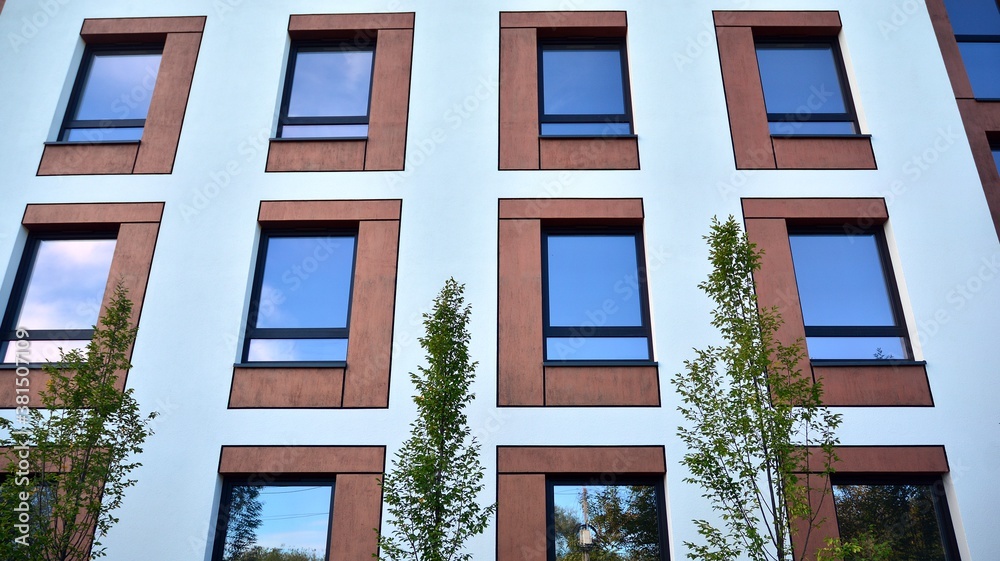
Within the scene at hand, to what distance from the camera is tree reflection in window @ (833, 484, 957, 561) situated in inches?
352

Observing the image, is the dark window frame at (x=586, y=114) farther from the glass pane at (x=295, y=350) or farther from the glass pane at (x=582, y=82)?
the glass pane at (x=295, y=350)

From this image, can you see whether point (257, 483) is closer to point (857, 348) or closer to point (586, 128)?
point (586, 128)

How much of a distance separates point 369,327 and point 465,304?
1.30m

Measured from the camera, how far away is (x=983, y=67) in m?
12.0

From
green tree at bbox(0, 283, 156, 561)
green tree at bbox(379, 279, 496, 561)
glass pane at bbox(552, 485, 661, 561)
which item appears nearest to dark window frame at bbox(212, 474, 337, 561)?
green tree at bbox(0, 283, 156, 561)

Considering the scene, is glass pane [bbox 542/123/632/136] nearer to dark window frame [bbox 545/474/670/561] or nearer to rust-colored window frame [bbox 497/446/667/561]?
rust-colored window frame [bbox 497/446/667/561]

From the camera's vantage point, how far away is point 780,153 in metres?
11.1

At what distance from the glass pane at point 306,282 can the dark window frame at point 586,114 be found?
355cm

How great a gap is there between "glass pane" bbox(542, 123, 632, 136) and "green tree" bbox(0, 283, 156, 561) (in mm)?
6392

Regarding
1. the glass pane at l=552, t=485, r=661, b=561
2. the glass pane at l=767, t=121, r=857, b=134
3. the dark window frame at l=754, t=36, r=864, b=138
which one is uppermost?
the dark window frame at l=754, t=36, r=864, b=138

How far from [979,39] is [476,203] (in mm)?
8684

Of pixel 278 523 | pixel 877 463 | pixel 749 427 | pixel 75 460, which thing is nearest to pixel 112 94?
pixel 75 460

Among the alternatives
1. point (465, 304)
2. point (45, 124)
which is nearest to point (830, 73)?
point (465, 304)

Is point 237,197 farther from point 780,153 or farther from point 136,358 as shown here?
point 780,153
